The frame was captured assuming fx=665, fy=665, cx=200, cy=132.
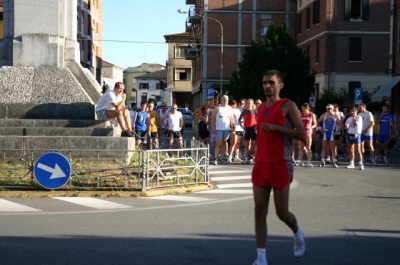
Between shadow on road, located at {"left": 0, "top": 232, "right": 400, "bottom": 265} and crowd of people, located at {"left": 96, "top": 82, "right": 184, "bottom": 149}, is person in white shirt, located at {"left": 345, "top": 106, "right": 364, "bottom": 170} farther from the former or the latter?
shadow on road, located at {"left": 0, "top": 232, "right": 400, "bottom": 265}

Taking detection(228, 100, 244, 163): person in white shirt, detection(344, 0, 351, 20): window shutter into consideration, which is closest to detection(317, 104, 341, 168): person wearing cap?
detection(228, 100, 244, 163): person in white shirt

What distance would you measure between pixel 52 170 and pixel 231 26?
5606cm

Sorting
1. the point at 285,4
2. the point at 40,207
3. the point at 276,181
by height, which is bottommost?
the point at 40,207

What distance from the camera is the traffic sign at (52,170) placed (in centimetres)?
1253

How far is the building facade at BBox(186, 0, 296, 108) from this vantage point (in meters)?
66.4

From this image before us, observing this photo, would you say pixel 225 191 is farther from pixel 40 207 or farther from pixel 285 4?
pixel 285 4

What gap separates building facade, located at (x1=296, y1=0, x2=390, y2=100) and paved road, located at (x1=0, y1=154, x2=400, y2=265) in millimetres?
36832

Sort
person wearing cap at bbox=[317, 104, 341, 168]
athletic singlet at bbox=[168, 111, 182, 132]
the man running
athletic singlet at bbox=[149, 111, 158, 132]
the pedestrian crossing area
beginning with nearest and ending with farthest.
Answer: the man running < the pedestrian crossing area < person wearing cap at bbox=[317, 104, 341, 168] < athletic singlet at bbox=[168, 111, 182, 132] < athletic singlet at bbox=[149, 111, 158, 132]

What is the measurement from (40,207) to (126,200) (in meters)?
1.65

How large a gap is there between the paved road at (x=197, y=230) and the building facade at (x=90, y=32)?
5044 centimetres

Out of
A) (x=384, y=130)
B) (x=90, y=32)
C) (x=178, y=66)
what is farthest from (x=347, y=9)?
(x=178, y=66)

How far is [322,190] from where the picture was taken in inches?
546

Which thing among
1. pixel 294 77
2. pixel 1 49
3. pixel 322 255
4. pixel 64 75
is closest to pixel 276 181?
pixel 322 255

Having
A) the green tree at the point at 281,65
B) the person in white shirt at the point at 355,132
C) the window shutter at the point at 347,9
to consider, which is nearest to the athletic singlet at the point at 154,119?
the person in white shirt at the point at 355,132
